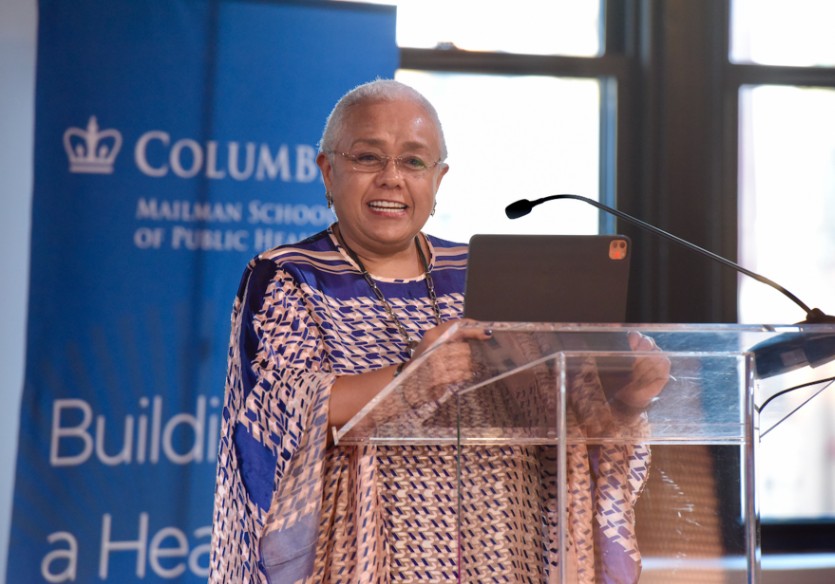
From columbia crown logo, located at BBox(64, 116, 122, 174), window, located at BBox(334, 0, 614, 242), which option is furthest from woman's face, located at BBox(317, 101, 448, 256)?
window, located at BBox(334, 0, 614, 242)

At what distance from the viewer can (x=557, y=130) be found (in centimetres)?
426

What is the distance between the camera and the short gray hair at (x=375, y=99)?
2026 mm

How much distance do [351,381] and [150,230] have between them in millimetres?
1894

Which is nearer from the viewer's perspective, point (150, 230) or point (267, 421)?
point (267, 421)

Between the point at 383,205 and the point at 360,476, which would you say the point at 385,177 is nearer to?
the point at 383,205

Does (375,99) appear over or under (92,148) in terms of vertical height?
under

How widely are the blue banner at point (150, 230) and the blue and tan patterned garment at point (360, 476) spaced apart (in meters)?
1.35

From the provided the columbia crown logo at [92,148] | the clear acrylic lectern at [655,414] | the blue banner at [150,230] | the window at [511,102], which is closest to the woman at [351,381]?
the clear acrylic lectern at [655,414]

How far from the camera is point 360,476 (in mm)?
1677

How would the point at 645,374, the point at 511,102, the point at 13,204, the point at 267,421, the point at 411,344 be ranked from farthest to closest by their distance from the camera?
the point at 511,102 < the point at 13,204 < the point at 411,344 < the point at 267,421 < the point at 645,374

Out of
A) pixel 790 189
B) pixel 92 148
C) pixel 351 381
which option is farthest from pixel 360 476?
pixel 790 189

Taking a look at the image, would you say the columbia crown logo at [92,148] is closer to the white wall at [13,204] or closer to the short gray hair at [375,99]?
the white wall at [13,204]

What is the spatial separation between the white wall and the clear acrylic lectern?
2.26 metres

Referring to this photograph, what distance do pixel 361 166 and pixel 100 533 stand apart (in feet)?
5.86
